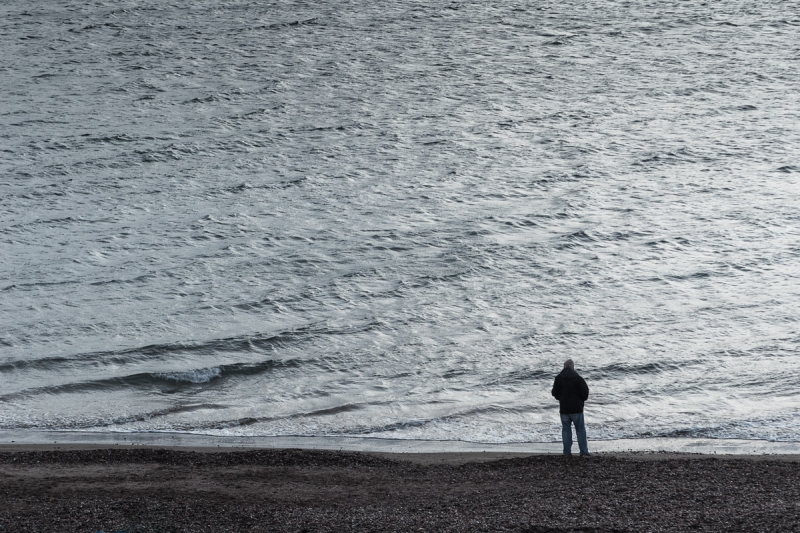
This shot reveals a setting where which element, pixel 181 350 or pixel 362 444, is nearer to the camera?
pixel 362 444

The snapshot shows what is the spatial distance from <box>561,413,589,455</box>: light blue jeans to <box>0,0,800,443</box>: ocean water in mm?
2367

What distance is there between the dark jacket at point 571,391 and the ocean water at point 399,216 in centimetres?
289

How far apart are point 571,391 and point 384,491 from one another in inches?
146

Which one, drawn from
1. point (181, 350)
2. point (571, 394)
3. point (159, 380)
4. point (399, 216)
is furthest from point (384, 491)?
point (399, 216)

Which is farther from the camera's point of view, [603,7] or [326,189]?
[603,7]

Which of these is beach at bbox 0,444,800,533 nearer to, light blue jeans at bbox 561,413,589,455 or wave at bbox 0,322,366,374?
light blue jeans at bbox 561,413,589,455

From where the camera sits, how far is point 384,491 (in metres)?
13.7

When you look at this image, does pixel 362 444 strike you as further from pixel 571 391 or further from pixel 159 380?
pixel 159 380

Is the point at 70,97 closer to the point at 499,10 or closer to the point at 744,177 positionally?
the point at 499,10

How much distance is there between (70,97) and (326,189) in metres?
19.2

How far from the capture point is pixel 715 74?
51469mm

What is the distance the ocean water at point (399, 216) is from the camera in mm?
20625

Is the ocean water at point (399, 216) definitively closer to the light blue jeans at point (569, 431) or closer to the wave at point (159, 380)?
the wave at point (159, 380)

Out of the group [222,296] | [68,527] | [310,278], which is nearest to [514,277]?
[310,278]
